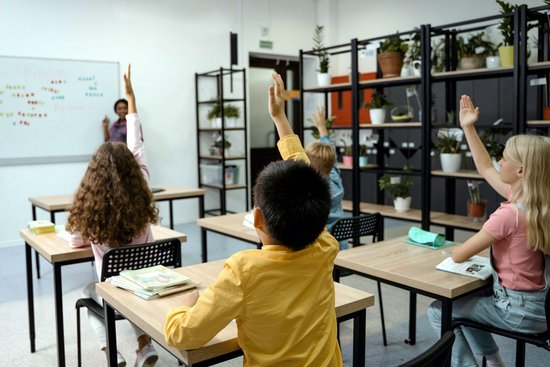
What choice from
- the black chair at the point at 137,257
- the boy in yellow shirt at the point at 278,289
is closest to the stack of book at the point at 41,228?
the black chair at the point at 137,257

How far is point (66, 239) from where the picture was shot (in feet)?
8.54

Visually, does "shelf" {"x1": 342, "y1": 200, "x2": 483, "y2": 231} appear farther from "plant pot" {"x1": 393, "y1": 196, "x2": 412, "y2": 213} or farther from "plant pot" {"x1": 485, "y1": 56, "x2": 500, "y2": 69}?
"plant pot" {"x1": 485, "y1": 56, "x2": 500, "y2": 69}

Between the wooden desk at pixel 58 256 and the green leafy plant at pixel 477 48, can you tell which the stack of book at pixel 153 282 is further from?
the green leafy plant at pixel 477 48

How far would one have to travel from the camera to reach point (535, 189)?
1.92 m

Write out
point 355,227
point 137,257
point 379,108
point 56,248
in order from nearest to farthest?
point 137,257, point 56,248, point 355,227, point 379,108

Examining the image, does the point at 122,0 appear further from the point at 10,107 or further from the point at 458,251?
the point at 458,251

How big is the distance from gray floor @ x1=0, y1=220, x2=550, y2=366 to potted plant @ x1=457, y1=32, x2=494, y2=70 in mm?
1845

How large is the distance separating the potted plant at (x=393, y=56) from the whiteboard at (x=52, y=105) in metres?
3.17

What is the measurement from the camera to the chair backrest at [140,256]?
7.06 ft

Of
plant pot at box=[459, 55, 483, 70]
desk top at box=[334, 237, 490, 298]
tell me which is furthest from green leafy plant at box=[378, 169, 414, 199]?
desk top at box=[334, 237, 490, 298]

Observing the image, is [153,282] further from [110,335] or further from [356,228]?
[356,228]

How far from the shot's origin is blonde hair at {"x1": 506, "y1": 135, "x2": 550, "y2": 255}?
6.20ft

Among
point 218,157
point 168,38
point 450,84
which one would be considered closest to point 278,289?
point 450,84

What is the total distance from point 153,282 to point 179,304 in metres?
0.16
